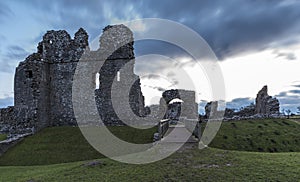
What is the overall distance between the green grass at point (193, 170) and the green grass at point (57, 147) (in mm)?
3356

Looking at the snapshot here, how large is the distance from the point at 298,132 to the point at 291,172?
14046 millimetres

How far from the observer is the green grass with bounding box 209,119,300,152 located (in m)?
19.1

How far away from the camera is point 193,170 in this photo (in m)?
11.1

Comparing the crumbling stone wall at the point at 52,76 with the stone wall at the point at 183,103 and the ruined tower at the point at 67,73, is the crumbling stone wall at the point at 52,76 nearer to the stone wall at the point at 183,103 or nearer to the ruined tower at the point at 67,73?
the ruined tower at the point at 67,73

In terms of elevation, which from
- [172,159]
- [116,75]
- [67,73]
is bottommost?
[172,159]

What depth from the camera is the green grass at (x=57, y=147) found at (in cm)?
1732

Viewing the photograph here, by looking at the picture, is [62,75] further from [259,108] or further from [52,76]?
[259,108]

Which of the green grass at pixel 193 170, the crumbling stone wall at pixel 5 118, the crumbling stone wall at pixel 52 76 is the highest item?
the crumbling stone wall at pixel 52 76

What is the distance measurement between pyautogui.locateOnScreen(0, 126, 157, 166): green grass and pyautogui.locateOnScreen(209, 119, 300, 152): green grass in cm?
595

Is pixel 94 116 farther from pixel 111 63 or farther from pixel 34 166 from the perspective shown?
pixel 34 166

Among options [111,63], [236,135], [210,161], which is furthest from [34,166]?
[236,135]

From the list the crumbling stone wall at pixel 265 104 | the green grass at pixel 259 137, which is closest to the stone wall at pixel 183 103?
the crumbling stone wall at pixel 265 104

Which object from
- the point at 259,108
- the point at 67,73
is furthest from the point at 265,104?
the point at 67,73

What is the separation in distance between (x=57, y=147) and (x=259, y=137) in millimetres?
15939
